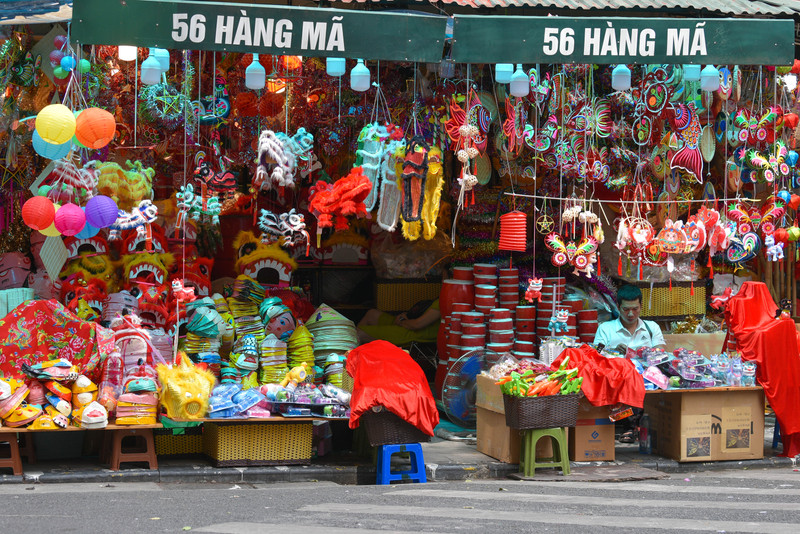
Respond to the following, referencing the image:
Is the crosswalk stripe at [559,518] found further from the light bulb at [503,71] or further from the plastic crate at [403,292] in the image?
the plastic crate at [403,292]

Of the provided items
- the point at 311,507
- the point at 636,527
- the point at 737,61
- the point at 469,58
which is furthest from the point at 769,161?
the point at 311,507

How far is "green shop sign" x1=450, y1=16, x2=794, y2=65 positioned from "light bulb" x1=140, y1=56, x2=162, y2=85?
2.56 meters

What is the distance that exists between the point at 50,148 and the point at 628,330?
586 centimetres

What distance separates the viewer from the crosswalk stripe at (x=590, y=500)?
8891mm

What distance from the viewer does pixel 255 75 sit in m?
9.88

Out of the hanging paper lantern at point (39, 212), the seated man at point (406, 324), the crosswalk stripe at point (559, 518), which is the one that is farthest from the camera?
the seated man at point (406, 324)

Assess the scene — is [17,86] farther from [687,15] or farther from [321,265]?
[687,15]

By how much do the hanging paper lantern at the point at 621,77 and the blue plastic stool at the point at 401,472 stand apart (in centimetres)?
374

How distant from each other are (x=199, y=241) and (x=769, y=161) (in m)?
5.84

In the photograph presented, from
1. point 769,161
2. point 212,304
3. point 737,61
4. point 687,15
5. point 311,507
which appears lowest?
point 311,507

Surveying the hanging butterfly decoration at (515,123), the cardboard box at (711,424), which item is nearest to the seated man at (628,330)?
the cardboard box at (711,424)

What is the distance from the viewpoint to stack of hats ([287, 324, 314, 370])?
11.0m

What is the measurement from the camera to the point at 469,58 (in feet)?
33.5

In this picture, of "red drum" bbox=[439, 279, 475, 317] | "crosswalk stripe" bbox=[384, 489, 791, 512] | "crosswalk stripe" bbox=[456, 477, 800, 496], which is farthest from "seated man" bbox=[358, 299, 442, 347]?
"crosswalk stripe" bbox=[384, 489, 791, 512]
